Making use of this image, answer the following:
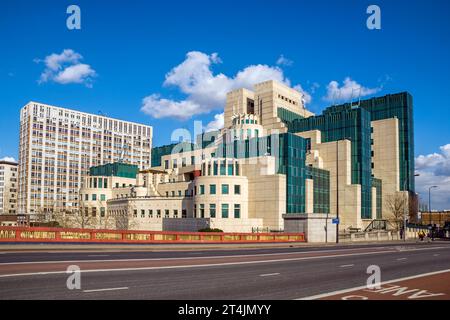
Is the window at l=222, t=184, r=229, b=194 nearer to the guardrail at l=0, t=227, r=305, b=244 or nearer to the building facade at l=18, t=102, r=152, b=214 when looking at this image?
the guardrail at l=0, t=227, r=305, b=244

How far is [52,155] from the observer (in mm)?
170875

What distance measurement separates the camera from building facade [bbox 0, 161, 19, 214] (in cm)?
18288

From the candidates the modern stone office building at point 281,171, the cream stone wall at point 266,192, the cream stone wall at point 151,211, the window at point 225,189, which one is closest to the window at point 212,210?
the modern stone office building at point 281,171

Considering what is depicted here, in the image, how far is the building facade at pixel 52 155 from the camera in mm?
165250

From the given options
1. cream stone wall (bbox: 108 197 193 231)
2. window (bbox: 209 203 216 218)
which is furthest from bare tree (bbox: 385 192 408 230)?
cream stone wall (bbox: 108 197 193 231)

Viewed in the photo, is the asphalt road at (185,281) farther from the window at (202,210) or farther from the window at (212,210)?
the window at (202,210)

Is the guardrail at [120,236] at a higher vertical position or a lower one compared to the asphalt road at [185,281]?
lower

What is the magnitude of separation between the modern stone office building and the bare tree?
1.86 meters

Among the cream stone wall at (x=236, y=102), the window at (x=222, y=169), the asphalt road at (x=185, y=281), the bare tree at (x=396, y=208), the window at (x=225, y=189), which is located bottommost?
the bare tree at (x=396, y=208)

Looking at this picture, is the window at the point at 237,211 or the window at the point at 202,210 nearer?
the window at the point at 237,211

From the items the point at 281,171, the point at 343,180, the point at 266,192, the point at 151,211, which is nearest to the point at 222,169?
the point at 266,192

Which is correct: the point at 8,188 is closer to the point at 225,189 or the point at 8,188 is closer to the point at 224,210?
the point at 225,189

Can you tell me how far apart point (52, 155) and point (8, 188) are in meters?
31.4

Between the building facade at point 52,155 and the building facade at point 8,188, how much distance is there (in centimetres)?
1750
